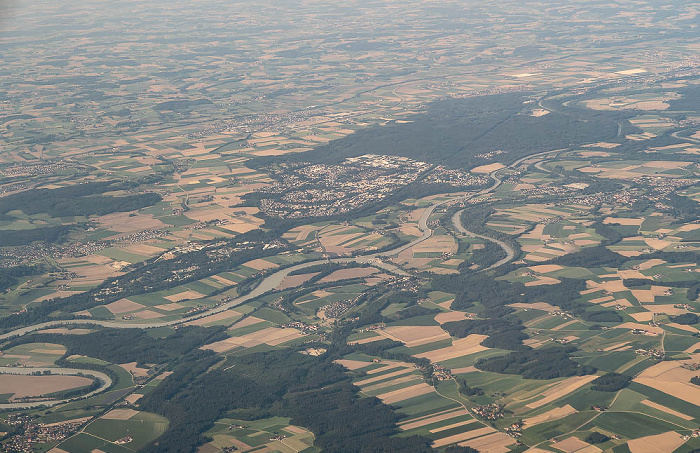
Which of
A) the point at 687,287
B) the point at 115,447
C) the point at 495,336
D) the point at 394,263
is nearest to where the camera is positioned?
the point at 115,447

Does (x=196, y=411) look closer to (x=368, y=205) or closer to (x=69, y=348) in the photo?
(x=69, y=348)

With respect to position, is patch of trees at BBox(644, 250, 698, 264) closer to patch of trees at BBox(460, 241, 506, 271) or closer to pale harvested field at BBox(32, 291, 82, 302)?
patch of trees at BBox(460, 241, 506, 271)

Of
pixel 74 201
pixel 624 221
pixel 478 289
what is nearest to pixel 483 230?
pixel 624 221

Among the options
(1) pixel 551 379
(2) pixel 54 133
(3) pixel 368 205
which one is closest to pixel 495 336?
(1) pixel 551 379

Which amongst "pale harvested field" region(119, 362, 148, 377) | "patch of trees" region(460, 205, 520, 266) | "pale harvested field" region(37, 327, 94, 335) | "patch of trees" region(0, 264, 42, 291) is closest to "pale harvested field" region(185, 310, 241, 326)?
"pale harvested field" region(37, 327, 94, 335)

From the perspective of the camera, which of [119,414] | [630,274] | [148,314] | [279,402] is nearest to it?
[119,414]

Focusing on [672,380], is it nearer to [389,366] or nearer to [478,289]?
[389,366]

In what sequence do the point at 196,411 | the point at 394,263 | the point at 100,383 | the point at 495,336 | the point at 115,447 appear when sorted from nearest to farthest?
the point at 115,447 < the point at 196,411 < the point at 100,383 < the point at 495,336 < the point at 394,263
